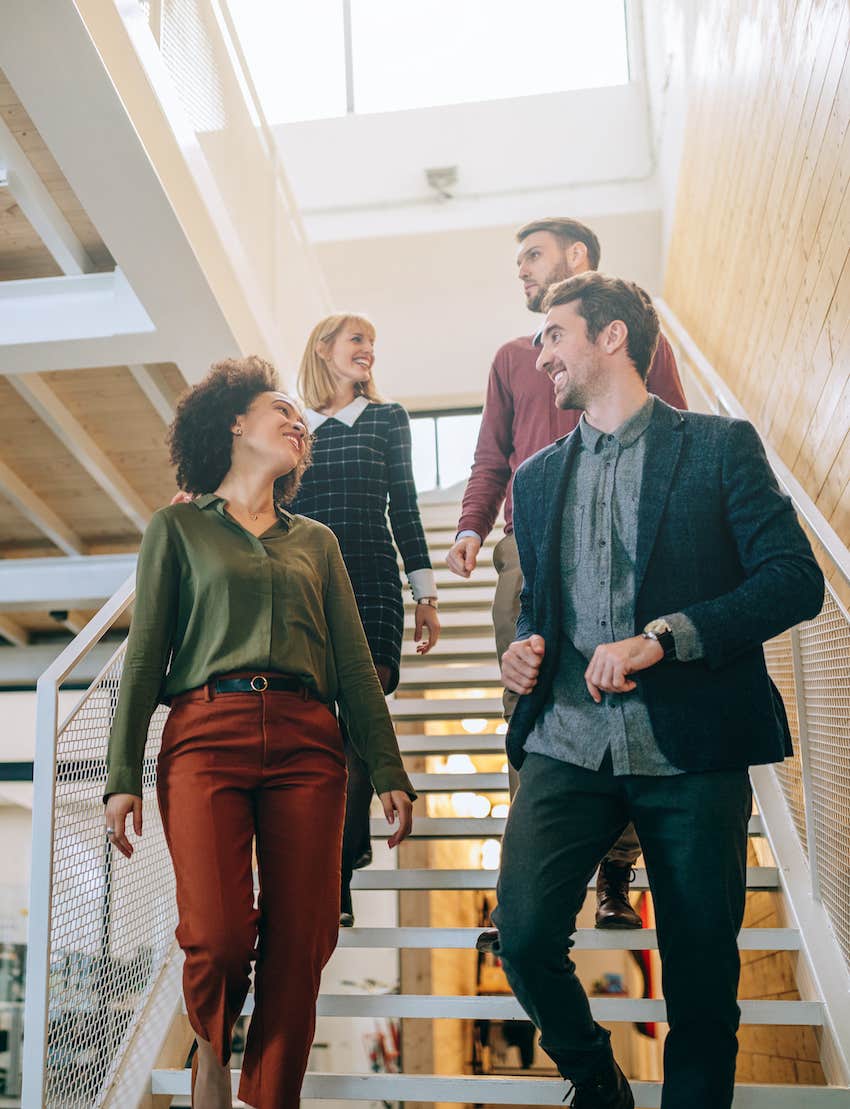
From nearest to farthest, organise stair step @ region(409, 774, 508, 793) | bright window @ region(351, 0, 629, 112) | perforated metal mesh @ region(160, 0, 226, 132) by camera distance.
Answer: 1. stair step @ region(409, 774, 508, 793)
2. perforated metal mesh @ region(160, 0, 226, 132)
3. bright window @ region(351, 0, 629, 112)

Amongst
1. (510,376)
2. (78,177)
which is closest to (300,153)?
(78,177)

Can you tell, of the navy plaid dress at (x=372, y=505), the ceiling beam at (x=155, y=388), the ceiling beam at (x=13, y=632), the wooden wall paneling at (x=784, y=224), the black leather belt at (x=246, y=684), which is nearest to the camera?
the black leather belt at (x=246, y=684)

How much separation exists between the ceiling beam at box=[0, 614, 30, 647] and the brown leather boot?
545 cm

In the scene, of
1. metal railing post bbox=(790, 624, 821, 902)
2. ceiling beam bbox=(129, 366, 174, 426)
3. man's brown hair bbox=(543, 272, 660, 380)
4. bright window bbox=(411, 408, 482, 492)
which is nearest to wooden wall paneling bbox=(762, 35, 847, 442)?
man's brown hair bbox=(543, 272, 660, 380)

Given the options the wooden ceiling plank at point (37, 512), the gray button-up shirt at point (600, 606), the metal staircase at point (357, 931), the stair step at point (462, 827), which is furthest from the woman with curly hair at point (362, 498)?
the wooden ceiling plank at point (37, 512)

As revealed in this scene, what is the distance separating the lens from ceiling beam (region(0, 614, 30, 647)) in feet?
22.9

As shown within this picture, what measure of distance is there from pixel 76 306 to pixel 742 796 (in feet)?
10.8

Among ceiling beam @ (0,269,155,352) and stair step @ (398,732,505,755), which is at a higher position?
ceiling beam @ (0,269,155,352)

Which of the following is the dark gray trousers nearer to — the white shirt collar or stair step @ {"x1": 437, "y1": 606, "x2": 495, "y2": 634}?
the white shirt collar

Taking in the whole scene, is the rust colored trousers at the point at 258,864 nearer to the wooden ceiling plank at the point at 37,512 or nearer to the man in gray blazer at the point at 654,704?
the man in gray blazer at the point at 654,704

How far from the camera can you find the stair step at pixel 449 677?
3.80 m

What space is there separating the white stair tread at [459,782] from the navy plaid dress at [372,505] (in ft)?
2.27

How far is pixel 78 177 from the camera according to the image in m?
3.28

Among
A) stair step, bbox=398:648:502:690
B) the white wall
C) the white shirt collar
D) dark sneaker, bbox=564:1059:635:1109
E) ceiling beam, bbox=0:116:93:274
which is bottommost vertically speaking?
dark sneaker, bbox=564:1059:635:1109
